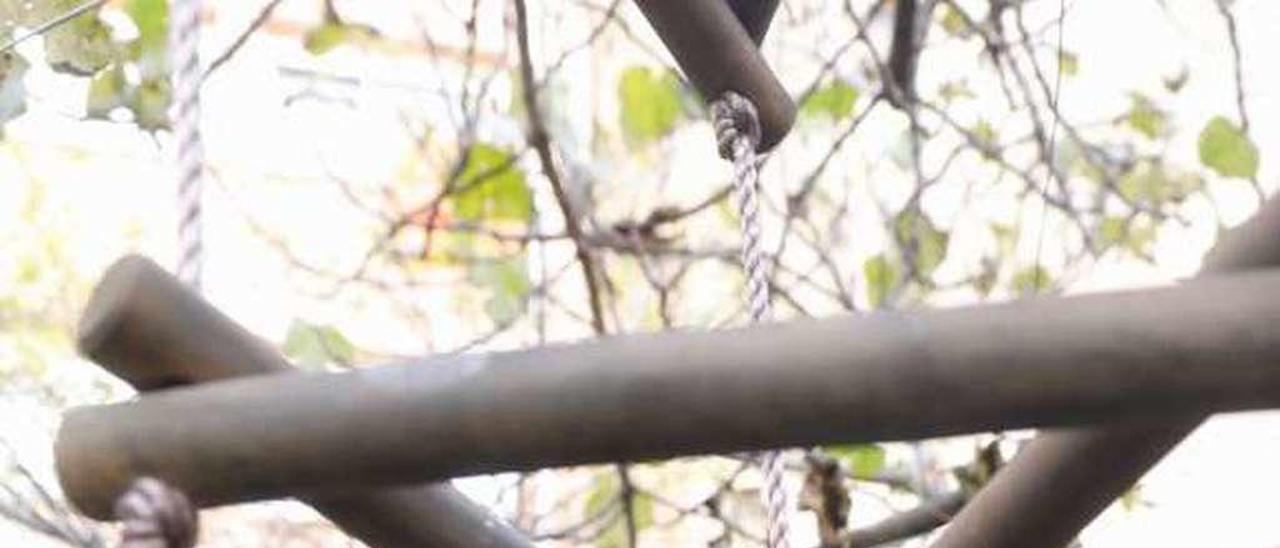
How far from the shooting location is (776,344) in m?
0.31

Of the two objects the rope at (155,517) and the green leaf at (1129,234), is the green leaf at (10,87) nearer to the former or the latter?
the rope at (155,517)

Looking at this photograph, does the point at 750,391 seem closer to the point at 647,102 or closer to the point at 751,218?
the point at 751,218

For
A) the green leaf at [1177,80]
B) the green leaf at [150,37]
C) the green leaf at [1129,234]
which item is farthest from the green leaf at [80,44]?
the green leaf at [1177,80]

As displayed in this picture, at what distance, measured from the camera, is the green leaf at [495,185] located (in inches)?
46.4

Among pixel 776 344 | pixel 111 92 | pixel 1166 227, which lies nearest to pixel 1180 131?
pixel 1166 227

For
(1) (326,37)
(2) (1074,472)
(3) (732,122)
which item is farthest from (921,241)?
(2) (1074,472)

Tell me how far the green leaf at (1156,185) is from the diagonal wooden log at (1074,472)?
3.22ft

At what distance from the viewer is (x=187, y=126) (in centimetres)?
40

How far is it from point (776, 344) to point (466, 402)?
53 millimetres

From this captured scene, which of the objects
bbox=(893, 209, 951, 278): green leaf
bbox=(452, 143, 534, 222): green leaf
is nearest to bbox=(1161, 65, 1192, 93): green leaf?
bbox=(893, 209, 951, 278): green leaf

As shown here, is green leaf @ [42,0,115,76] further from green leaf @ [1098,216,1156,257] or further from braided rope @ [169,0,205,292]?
green leaf @ [1098,216,1156,257]

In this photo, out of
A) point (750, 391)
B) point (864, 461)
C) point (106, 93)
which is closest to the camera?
point (750, 391)

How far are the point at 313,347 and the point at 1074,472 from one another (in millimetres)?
724

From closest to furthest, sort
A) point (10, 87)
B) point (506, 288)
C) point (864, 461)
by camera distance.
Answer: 1. point (10, 87)
2. point (864, 461)
3. point (506, 288)
